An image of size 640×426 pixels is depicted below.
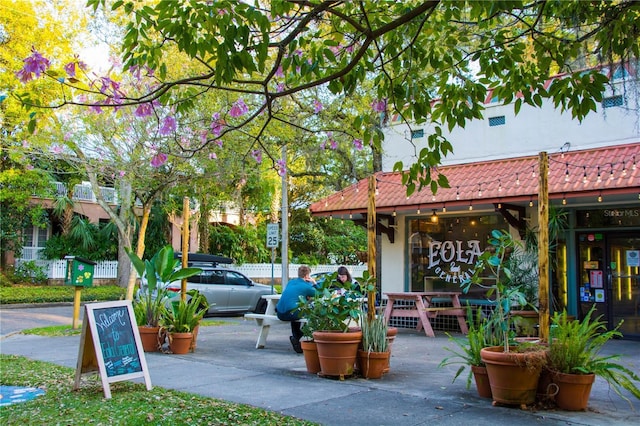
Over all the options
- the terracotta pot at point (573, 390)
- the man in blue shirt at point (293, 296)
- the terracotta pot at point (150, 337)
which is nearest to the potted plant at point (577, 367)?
the terracotta pot at point (573, 390)

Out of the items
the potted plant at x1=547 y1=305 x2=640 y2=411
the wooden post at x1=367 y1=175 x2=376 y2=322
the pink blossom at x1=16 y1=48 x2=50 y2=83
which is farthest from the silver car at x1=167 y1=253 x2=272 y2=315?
the pink blossom at x1=16 y1=48 x2=50 y2=83

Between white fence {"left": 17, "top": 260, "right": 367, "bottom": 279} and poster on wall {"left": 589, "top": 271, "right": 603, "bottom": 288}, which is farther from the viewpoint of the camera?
white fence {"left": 17, "top": 260, "right": 367, "bottom": 279}

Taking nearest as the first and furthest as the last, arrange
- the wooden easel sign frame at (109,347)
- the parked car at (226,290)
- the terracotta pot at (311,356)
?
the wooden easel sign frame at (109,347) < the terracotta pot at (311,356) < the parked car at (226,290)

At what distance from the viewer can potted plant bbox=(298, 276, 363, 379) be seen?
7.48 meters

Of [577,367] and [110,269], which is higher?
[110,269]

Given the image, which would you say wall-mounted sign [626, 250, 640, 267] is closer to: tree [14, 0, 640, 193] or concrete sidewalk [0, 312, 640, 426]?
concrete sidewalk [0, 312, 640, 426]

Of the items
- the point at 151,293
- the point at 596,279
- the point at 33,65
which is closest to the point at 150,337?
the point at 151,293

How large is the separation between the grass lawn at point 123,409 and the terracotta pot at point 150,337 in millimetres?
2278

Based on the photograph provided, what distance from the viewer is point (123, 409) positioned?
5.93 m

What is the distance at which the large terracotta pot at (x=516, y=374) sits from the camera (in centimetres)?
589

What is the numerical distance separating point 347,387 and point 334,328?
2.71 feet

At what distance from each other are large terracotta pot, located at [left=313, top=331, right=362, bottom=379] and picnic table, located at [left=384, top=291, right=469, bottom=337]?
5168 millimetres

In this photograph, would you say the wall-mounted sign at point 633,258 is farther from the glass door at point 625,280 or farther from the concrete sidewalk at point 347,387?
the concrete sidewalk at point 347,387

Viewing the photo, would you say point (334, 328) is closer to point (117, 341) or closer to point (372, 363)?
point (372, 363)
